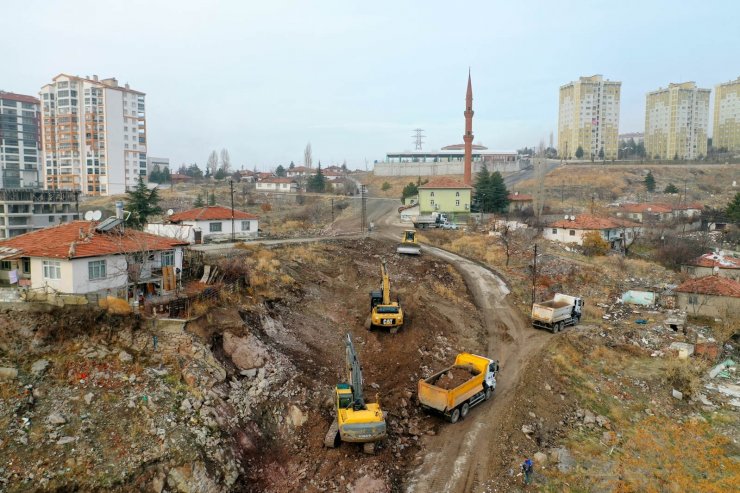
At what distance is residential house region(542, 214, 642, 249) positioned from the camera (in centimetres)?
4756

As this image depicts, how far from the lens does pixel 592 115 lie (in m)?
123

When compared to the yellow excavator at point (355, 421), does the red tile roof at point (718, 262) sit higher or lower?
higher

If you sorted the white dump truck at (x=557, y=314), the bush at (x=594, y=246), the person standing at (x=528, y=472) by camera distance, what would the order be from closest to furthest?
the person standing at (x=528, y=472) < the white dump truck at (x=557, y=314) < the bush at (x=594, y=246)

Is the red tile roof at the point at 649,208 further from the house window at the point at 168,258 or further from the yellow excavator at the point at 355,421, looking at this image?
the yellow excavator at the point at 355,421

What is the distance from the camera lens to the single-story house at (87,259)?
19.2 m

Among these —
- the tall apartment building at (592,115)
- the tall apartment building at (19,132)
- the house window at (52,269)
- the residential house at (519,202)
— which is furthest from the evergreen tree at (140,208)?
the tall apartment building at (592,115)

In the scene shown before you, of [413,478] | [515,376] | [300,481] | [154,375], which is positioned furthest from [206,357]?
[515,376]

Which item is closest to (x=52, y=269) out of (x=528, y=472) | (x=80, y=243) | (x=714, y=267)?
(x=80, y=243)

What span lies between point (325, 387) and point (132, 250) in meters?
10.2

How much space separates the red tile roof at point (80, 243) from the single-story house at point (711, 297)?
1164 inches

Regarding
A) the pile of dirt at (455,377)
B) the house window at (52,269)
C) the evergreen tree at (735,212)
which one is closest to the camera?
the pile of dirt at (455,377)

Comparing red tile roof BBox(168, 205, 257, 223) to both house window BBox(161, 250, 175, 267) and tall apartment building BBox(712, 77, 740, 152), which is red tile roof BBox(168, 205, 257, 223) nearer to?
house window BBox(161, 250, 175, 267)

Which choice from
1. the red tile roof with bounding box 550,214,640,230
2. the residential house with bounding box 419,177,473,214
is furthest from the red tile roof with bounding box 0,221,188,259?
the residential house with bounding box 419,177,473,214

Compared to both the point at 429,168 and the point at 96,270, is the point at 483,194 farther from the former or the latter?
the point at 96,270
